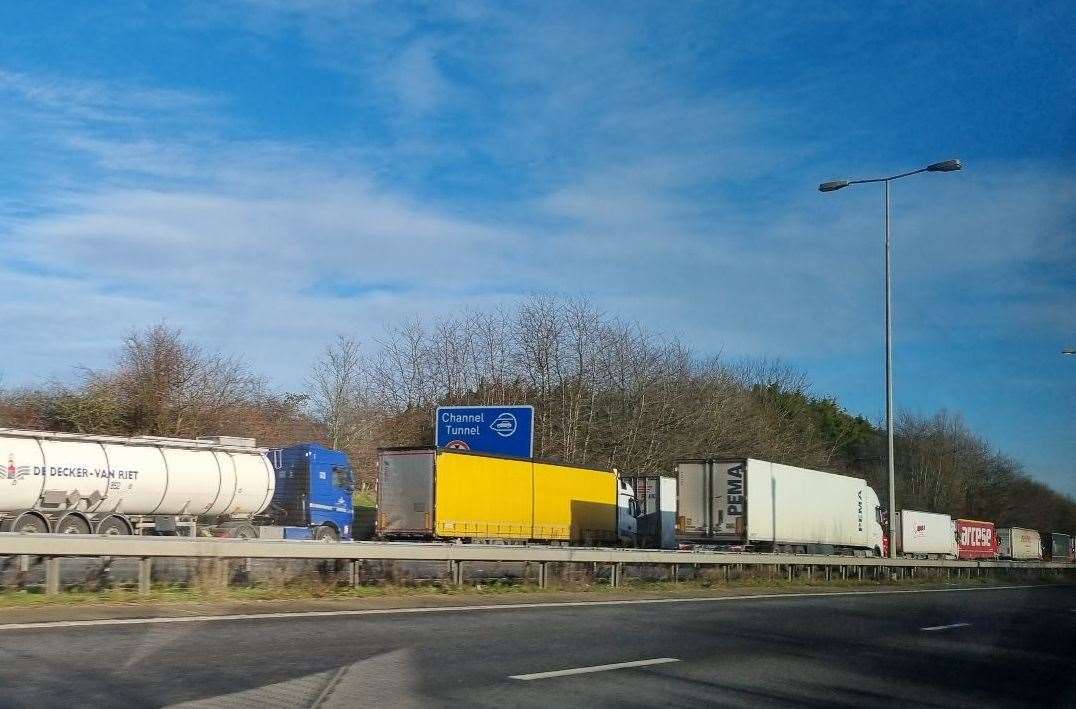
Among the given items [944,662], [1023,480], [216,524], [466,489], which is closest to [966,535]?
[1023,480]

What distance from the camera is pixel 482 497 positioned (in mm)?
30625

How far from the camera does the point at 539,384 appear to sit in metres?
51.2

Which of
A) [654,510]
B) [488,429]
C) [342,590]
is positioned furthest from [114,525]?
[654,510]

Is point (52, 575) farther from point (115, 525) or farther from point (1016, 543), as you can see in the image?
point (1016, 543)

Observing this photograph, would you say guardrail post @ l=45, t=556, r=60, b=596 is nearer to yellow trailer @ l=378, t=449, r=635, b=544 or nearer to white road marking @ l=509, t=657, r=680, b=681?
white road marking @ l=509, t=657, r=680, b=681

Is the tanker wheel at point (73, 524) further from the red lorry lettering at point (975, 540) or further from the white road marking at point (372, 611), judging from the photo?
the red lorry lettering at point (975, 540)

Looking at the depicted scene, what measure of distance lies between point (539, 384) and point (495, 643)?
4020 centimetres

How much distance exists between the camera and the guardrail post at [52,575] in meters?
13.0

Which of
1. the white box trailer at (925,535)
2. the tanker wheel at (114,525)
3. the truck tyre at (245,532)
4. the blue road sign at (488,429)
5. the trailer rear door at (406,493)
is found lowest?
the white box trailer at (925,535)

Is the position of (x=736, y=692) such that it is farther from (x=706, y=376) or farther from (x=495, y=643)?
(x=706, y=376)

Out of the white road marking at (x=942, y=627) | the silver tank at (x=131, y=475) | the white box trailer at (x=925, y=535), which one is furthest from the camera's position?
the white box trailer at (x=925, y=535)

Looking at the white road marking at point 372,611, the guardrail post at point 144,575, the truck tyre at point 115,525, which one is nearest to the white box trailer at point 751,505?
the white road marking at point 372,611

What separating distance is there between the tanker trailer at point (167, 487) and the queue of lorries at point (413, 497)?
3 cm

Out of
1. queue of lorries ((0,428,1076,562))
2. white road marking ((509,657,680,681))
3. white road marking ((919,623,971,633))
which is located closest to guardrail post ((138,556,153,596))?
white road marking ((509,657,680,681))
